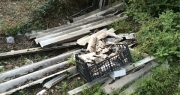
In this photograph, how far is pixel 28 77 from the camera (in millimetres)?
4703

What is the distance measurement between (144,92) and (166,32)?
1.67 m

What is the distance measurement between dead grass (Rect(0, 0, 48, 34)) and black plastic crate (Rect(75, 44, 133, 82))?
8.08 ft

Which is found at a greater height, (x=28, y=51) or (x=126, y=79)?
(x=28, y=51)

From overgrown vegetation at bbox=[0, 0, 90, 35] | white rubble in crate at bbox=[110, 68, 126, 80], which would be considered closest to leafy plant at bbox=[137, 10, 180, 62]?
white rubble in crate at bbox=[110, 68, 126, 80]

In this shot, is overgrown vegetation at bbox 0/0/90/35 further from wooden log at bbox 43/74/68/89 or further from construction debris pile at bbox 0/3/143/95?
wooden log at bbox 43/74/68/89

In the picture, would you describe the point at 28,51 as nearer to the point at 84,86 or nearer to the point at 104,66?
the point at 84,86

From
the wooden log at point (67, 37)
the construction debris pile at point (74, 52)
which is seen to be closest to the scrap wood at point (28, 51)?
the construction debris pile at point (74, 52)

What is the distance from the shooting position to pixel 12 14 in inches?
259

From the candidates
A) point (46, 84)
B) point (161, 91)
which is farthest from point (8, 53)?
point (161, 91)

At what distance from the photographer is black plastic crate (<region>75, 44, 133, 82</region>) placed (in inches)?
171

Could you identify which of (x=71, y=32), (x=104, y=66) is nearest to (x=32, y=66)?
(x=71, y=32)

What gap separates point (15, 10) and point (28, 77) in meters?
2.68

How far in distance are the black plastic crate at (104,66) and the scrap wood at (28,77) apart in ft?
1.52

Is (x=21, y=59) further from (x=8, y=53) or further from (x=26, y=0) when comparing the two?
(x=26, y=0)
